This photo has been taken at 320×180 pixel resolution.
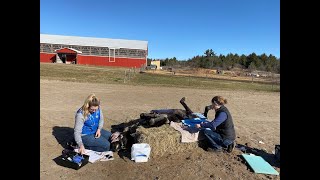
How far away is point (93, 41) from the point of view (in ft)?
203

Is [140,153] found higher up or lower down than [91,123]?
lower down

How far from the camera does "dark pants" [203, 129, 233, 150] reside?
602cm

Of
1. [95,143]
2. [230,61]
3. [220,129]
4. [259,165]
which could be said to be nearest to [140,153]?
[95,143]

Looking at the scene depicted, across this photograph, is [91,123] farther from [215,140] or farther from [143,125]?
[215,140]

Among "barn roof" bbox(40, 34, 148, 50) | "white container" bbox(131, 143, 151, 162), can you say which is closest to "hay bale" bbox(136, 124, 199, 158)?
"white container" bbox(131, 143, 151, 162)

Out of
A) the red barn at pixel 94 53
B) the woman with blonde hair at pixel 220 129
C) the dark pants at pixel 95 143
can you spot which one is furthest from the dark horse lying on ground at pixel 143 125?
the red barn at pixel 94 53

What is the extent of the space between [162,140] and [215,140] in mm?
1151

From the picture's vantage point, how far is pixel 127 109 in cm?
1086

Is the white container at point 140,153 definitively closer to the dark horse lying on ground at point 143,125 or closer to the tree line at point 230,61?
the dark horse lying on ground at point 143,125

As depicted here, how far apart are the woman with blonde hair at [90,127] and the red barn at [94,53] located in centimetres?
5295
